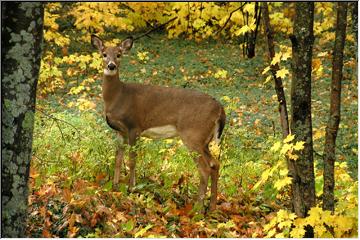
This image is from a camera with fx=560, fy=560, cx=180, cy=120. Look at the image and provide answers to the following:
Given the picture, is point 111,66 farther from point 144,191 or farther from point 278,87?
point 278,87

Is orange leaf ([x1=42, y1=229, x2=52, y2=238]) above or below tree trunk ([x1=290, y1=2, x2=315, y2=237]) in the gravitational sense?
below

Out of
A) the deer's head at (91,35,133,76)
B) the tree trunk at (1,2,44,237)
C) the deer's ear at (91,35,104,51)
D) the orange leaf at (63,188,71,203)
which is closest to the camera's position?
the tree trunk at (1,2,44,237)

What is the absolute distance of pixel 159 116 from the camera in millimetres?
6824

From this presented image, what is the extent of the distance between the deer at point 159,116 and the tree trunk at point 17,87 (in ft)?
9.18

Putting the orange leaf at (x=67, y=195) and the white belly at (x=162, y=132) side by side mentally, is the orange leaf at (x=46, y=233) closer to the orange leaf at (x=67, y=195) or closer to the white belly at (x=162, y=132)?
the orange leaf at (x=67, y=195)

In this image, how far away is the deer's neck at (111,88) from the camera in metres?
7.02

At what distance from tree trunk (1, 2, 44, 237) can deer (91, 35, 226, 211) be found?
280 centimetres

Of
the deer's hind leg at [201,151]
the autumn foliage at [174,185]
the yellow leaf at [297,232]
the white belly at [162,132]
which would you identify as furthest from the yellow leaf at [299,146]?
the white belly at [162,132]

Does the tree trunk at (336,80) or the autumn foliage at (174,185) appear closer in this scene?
the tree trunk at (336,80)

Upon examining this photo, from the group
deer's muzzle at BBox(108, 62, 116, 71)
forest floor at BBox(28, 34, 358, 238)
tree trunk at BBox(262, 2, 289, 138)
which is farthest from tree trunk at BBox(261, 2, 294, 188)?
deer's muzzle at BBox(108, 62, 116, 71)

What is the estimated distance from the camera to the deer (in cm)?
657

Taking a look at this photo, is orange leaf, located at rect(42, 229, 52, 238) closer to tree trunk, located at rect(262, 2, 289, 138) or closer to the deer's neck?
tree trunk, located at rect(262, 2, 289, 138)

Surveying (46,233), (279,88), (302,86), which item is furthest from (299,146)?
(46,233)

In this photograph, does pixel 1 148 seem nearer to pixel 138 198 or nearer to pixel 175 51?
pixel 138 198
